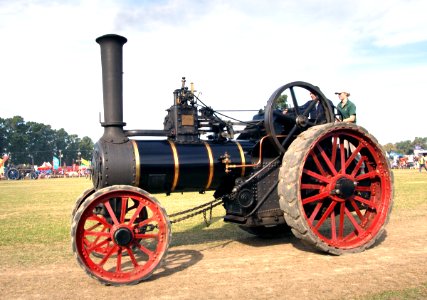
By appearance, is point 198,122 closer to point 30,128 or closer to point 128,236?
point 128,236

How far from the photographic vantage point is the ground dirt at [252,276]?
3.93 metres

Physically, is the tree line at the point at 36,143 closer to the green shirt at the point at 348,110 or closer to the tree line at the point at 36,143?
the tree line at the point at 36,143

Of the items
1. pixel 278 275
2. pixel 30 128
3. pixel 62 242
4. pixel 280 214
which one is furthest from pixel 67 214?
pixel 30 128

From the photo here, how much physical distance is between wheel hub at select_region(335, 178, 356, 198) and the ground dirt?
0.82 meters

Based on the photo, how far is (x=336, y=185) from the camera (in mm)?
5434

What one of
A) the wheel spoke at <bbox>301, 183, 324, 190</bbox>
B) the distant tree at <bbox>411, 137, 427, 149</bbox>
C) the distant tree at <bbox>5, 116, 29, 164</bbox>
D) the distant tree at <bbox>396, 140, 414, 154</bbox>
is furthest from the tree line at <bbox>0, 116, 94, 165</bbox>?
the distant tree at <bbox>411, 137, 427, 149</bbox>

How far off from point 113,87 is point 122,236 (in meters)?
1.95

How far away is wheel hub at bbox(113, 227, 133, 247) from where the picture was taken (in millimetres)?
4441

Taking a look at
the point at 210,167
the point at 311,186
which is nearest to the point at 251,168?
the point at 210,167

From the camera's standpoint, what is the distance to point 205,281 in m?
4.31

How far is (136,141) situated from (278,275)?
2508 mm

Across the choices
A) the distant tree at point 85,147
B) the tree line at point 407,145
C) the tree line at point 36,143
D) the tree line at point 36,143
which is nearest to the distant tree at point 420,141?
the tree line at point 407,145

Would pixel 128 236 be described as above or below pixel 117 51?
below

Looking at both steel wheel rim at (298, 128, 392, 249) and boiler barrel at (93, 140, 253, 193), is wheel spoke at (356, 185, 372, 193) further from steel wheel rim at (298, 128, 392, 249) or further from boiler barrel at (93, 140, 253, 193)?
boiler barrel at (93, 140, 253, 193)
